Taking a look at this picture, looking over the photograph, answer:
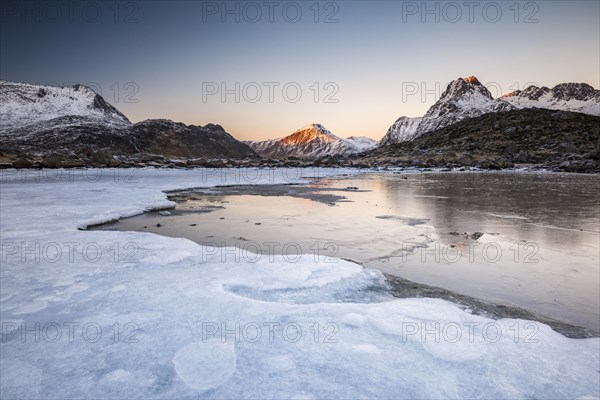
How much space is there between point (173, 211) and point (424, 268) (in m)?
8.07

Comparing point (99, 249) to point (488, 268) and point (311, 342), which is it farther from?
point (488, 268)

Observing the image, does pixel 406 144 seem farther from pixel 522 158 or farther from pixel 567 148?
pixel 522 158

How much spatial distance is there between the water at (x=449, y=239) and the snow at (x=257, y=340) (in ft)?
3.08

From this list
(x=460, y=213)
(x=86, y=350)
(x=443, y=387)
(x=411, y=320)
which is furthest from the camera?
(x=460, y=213)

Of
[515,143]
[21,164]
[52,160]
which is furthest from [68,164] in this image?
[515,143]

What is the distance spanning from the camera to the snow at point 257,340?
7.22ft

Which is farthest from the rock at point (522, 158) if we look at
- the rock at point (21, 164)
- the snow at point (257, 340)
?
the rock at point (21, 164)

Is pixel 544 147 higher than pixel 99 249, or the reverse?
pixel 544 147

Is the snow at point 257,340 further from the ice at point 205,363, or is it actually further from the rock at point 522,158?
the rock at point 522,158

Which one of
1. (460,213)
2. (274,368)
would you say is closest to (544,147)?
(460,213)

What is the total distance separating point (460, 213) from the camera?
991cm

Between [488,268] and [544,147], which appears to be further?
[544,147]

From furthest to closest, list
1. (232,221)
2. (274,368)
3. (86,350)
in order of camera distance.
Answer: (232,221)
(86,350)
(274,368)

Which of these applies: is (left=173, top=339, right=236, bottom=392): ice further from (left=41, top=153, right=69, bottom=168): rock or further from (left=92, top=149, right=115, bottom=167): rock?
(left=92, top=149, right=115, bottom=167): rock
